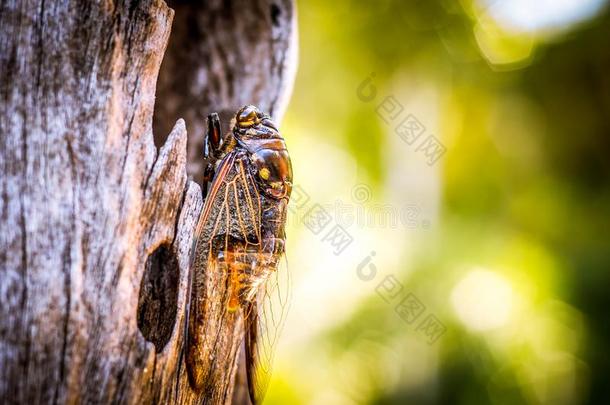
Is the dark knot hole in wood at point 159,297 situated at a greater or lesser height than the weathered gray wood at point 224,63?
lesser

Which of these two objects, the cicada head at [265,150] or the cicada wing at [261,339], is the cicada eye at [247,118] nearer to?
the cicada head at [265,150]

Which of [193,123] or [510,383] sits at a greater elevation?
[193,123]

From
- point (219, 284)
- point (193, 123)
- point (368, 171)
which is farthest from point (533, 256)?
point (219, 284)

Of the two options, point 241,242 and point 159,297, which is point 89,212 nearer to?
point 159,297

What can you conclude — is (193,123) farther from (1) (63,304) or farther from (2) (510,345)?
(2) (510,345)

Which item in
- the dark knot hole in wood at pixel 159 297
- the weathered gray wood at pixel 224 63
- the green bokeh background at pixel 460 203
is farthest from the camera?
the green bokeh background at pixel 460 203

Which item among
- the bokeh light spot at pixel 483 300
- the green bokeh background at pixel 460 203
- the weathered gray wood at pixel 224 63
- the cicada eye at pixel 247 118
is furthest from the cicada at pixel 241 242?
the bokeh light spot at pixel 483 300

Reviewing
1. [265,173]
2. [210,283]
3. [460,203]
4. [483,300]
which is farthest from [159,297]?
[460,203]
